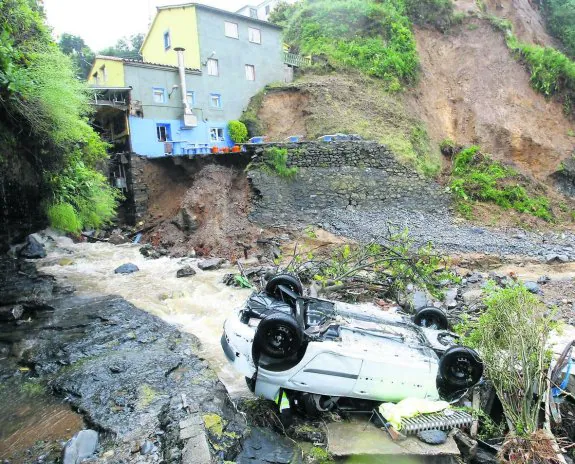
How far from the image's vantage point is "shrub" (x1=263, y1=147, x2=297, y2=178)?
19.4 m

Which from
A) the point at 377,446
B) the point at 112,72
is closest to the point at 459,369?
the point at 377,446

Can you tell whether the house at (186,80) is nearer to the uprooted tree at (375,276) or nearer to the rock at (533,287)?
the uprooted tree at (375,276)

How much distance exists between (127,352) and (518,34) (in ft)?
109

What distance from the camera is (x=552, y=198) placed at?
21.7 metres

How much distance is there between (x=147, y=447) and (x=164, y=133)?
20.0 m

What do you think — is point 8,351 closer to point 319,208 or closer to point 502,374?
A: point 502,374

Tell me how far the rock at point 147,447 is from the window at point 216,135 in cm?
2059

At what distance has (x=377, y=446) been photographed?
4.39 meters

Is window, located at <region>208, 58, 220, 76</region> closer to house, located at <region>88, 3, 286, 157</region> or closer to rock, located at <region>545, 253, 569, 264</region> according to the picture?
house, located at <region>88, 3, 286, 157</region>

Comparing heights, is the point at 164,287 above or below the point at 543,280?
above

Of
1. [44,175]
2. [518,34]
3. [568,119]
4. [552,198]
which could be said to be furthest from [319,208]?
[518,34]

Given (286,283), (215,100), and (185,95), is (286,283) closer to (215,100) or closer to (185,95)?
(185,95)

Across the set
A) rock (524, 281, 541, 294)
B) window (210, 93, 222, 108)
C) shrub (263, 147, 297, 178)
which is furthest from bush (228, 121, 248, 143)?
rock (524, 281, 541, 294)

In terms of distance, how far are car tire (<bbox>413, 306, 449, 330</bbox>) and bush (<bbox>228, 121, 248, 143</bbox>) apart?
61.3 feet
